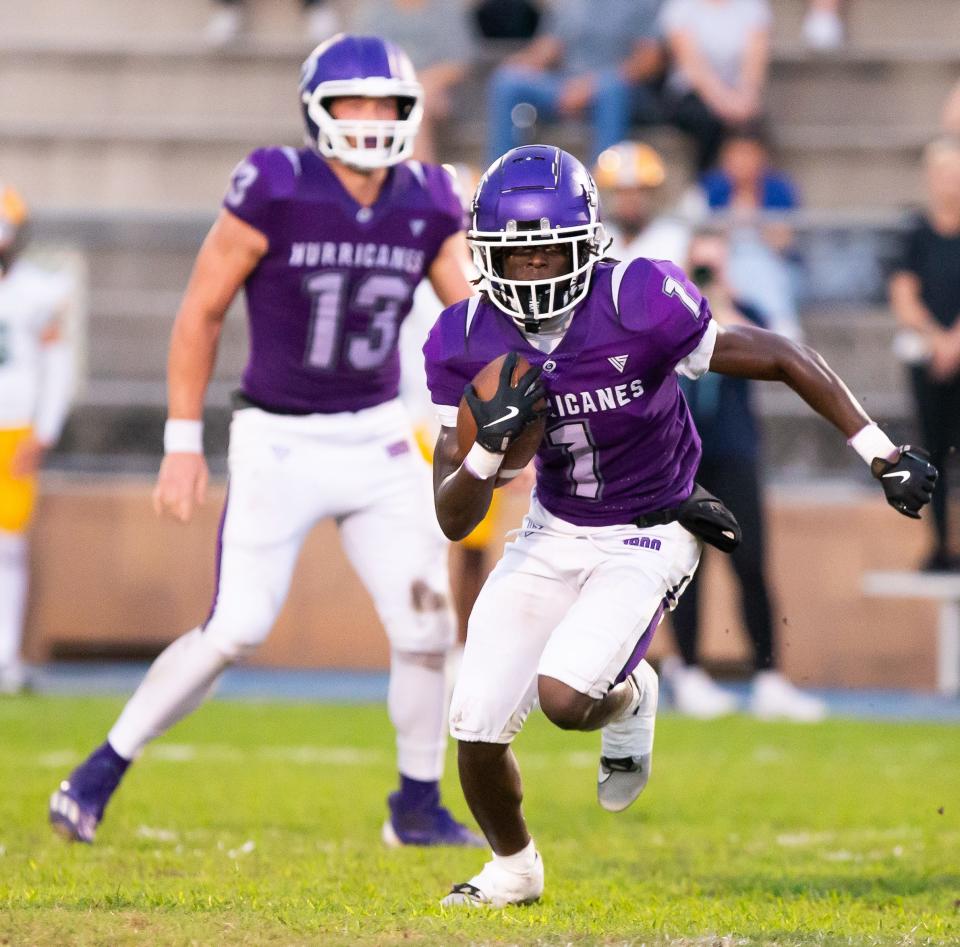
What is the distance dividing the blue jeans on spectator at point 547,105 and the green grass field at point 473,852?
424 cm

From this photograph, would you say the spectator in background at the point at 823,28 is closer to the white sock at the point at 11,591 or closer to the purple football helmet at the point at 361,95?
the white sock at the point at 11,591

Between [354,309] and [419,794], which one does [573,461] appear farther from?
[419,794]

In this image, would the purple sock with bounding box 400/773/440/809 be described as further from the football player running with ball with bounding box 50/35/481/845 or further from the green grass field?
the green grass field

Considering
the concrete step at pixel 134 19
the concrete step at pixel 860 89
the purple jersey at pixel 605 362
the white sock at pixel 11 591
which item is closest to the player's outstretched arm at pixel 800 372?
the purple jersey at pixel 605 362

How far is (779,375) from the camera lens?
4605mm

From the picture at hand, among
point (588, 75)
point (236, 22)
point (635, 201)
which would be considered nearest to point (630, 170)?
point (635, 201)

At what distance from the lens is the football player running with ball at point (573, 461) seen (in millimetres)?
4344

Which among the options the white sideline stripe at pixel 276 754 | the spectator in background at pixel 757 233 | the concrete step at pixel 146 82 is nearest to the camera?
the white sideline stripe at pixel 276 754

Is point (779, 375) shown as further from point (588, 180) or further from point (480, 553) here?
point (480, 553)

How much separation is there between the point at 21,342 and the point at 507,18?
4.94 metres

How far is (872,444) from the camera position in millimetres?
4520

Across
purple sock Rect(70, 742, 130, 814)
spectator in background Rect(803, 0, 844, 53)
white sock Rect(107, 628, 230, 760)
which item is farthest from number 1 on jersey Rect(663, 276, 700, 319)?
spectator in background Rect(803, 0, 844, 53)

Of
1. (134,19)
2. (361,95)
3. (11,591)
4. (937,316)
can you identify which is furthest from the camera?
(134,19)

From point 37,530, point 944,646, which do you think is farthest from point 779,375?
point 37,530
